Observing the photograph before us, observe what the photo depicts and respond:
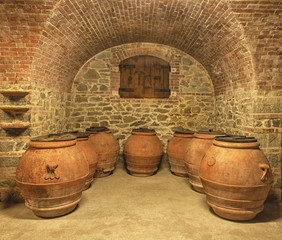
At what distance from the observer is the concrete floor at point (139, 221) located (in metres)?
2.70

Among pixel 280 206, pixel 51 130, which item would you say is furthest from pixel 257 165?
pixel 51 130

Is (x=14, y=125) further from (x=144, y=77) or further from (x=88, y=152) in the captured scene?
(x=144, y=77)

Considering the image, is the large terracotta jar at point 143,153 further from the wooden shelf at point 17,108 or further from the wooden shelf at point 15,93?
the wooden shelf at point 15,93

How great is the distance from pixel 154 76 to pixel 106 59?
55.2 inches

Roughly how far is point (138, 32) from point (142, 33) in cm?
12

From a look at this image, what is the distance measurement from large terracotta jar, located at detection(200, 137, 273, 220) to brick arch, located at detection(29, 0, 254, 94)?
1.64 m

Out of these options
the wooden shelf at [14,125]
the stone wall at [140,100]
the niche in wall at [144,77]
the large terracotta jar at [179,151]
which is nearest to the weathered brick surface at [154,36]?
the wooden shelf at [14,125]

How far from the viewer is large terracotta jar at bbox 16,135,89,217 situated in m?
2.94

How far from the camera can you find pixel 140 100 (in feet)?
20.3

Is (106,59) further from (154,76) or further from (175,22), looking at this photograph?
(175,22)

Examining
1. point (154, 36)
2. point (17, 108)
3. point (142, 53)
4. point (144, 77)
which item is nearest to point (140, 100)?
point (144, 77)

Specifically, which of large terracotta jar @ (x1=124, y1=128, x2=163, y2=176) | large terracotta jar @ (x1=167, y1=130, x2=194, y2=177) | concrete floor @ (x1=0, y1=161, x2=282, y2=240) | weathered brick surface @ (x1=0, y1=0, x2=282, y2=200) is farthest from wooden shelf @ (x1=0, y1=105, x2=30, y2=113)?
large terracotta jar @ (x1=167, y1=130, x2=194, y2=177)

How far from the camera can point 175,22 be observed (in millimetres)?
4598

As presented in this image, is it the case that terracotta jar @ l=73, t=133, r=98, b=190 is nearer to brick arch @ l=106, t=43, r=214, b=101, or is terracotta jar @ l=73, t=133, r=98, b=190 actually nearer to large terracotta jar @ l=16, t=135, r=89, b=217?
large terracotta jar @ l=16, t=135, r=89, b=217
